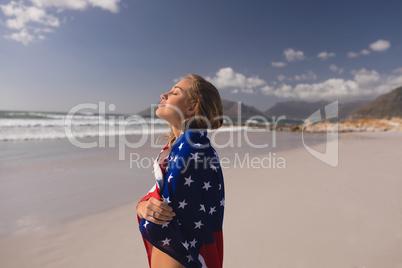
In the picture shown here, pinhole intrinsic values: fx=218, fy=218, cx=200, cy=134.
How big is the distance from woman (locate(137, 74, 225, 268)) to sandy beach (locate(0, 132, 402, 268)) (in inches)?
55.1

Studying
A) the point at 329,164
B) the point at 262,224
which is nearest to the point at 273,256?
the point at 262,224

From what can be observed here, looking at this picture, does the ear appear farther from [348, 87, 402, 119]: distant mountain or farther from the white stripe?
[348, 87, 402, 119]: distant mountain

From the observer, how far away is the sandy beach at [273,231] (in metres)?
2.14

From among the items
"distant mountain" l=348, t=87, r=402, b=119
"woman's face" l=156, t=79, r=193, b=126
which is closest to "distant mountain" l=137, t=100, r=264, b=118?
"woman's face" l=156, t=79, r=193, b=126

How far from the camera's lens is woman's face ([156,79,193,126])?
3.37ft

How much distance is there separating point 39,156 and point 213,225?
7.66m

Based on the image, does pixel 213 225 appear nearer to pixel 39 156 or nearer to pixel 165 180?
pixel 165 180

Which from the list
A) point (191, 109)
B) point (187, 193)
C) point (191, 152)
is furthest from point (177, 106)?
point (187, 193)

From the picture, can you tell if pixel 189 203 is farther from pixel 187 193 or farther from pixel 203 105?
pixel 203 105

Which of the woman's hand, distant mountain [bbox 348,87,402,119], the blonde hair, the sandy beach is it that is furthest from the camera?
distant mountain [bbox 348,87,402,119]

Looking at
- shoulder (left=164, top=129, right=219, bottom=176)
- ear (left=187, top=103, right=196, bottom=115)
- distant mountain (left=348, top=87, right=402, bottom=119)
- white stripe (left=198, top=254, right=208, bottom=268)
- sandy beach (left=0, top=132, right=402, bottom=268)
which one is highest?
distant mountain (left=348, top=87, right=402, bottom=119)

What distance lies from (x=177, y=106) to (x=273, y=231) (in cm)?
231

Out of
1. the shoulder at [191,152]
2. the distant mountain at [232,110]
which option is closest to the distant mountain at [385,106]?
the distant mountain at [232,110]

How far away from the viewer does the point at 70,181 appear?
4.46m
